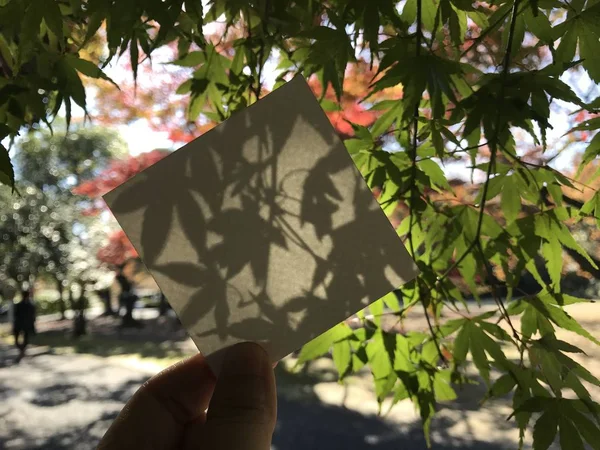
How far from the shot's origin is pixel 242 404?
13.1 inches

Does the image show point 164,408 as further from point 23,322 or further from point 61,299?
point 61,299

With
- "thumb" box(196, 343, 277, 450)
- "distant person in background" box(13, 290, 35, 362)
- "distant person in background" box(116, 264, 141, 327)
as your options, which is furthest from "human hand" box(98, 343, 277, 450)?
"distant person in background" box(116, 264, 141, 327)

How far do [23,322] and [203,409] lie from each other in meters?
2.07

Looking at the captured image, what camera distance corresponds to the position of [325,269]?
36 cm

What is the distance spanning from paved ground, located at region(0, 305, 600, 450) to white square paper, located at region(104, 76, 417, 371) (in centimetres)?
94

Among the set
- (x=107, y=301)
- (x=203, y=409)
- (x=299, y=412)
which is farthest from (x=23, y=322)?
(x=203, y=409)

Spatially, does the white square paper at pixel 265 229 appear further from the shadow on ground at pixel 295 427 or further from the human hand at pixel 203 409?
the shadow on ground at pixel 295 427

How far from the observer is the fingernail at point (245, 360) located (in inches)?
13.3

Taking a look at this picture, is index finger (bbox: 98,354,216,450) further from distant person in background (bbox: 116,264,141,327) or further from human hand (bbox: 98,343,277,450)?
distant person in background (bbox: 116,264,141,327)

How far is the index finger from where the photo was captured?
40cm

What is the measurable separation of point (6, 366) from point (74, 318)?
2.28 ft

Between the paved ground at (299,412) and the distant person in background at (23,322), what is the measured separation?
0.15 meters

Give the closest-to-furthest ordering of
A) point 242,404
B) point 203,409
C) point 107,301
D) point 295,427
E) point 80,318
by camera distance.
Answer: point 242,404
point 203,409
point 295,427
point 80,318
point 107,301

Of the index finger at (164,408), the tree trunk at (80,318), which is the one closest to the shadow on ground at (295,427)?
the tree trunk at (80,318)
